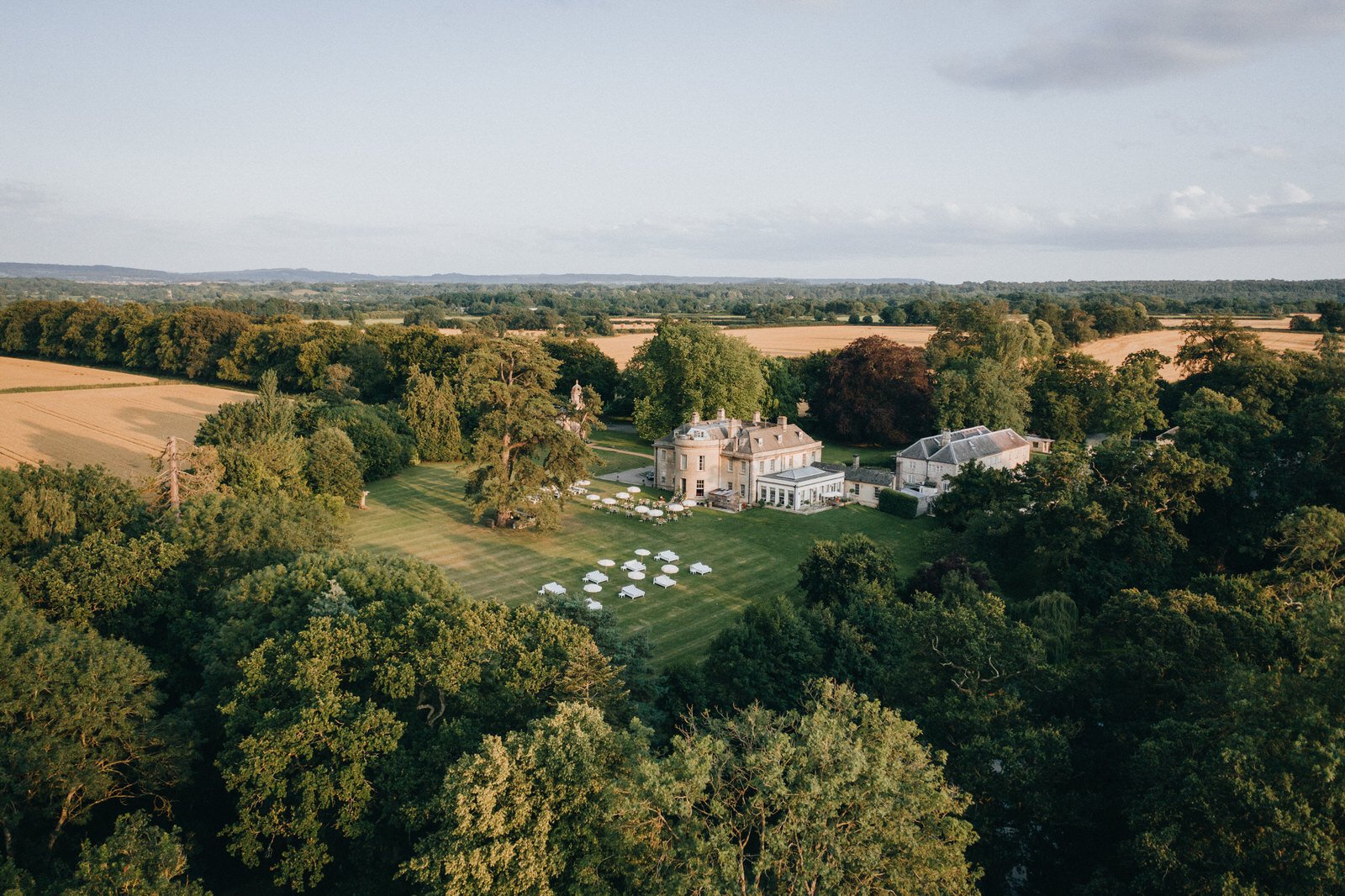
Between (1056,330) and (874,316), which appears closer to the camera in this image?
(1056,330)

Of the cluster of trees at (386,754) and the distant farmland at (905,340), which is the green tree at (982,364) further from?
the cluster of trees at (386,754)

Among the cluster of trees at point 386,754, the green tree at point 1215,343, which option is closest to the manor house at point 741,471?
the cluster of trees at point 386,754

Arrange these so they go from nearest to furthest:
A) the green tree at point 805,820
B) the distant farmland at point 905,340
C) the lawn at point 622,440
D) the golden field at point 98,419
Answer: the green tree at point 805,820
the golden field at point 98,419
the lawn at point 622,440
the distant farmland at point 905,340

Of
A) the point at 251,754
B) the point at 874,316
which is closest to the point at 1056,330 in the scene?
the point at 874,316

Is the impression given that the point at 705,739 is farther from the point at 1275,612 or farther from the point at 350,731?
the point at 1275,612

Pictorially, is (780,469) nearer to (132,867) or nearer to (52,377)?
(132,867)

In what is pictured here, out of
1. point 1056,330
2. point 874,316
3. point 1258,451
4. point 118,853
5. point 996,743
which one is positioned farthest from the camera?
point 874,316
